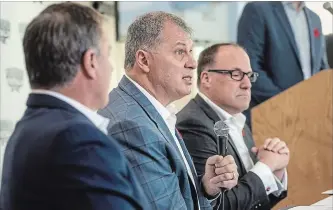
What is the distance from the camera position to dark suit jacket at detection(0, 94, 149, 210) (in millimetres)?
908

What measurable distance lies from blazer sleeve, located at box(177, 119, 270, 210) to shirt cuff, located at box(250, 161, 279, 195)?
21 millimetres

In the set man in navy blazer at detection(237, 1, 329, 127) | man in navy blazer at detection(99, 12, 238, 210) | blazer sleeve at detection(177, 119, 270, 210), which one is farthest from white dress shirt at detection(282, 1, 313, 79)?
man in navy blazer at detection(99, 12, 238, 210)

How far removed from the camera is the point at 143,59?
1557 mm

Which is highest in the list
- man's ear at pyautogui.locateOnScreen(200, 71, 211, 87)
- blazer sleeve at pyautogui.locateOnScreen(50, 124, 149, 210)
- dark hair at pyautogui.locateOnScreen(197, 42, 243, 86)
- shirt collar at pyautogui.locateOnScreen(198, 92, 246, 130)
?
blazer sleeve at pyautogui.locateOnScreen(50, 124, 149, 210)

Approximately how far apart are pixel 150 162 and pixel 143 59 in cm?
35

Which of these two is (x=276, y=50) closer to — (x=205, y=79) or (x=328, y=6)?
(x=328, y=6)

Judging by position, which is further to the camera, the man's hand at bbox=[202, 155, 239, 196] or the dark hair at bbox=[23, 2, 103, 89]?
the man's hand at bbox=[202, 155, 239, 196]

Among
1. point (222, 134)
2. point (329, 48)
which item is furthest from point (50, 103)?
point (329, 48)

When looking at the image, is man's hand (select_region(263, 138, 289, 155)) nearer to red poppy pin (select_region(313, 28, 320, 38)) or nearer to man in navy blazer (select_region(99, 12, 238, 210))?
man in navy blazer (select_region(99, 12, 238, 210))

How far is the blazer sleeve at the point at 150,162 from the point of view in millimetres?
1322

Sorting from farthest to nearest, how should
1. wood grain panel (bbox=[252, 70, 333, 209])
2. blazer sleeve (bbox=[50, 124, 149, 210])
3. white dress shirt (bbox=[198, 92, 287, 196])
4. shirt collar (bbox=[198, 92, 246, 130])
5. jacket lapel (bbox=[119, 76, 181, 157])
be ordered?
wood grain panel (bbox=[252, 70, 333, 209]) → shirt collar (bbox=[198, 92, 246, 130]) → white dress shirt (bbox=[198, 92, 287, 196]) → jacket lapel (bbox=[119, 76, 181, 157]) → blazer sleeve (bbox=[50, 124, 149, 210])

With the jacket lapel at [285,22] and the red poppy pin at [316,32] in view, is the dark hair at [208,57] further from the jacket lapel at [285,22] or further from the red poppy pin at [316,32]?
the red poppy pin at [316,32]

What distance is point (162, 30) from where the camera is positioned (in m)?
1.55

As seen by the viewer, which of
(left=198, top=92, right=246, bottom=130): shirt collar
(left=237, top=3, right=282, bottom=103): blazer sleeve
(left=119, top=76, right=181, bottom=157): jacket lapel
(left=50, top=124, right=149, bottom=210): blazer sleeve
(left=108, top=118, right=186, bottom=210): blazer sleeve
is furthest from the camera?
(left=237, top=3, right=282, bottom=103): blazer sleeve
